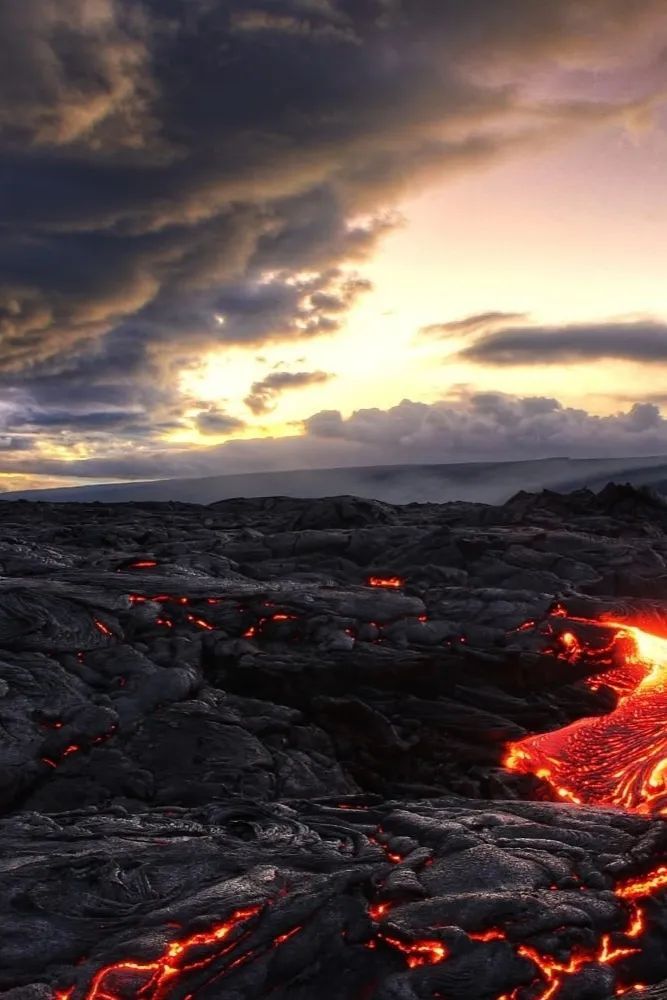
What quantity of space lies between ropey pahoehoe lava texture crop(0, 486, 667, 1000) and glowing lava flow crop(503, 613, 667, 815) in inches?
2.3

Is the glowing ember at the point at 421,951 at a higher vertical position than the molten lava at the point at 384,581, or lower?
lower

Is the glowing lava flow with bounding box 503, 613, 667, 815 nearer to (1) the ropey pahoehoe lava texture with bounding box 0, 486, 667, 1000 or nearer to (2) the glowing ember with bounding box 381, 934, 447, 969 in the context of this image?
(1) the ropey pahoehoe lava texture with bounding box 0, 486, 667, 1000

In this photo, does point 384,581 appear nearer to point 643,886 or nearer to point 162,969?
point 643,886

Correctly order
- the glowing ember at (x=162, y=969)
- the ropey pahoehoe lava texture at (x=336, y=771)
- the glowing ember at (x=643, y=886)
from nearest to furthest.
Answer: the glowing ember at (x=162, y=969) → the ropey pahoehoe lava texture at (x=336, y=771) → the glowing ember at (x=643, y=886)

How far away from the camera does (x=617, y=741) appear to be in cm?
1483

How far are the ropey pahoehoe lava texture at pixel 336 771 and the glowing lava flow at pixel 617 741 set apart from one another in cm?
6

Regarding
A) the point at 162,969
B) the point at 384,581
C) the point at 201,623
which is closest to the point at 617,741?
the point at 201,623

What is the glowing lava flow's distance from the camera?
12789mm

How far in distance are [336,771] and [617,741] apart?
5.57m

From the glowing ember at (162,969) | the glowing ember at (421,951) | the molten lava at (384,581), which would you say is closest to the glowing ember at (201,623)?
the molten lava at (384,581)

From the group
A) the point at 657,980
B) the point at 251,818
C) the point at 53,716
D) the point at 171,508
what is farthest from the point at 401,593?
the point at 171,508

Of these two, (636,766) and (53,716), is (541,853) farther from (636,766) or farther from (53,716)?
(53,716)

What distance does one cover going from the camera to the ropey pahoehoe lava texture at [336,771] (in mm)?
6590

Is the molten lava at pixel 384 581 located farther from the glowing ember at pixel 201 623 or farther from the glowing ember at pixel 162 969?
the glowing ember at pixel 162 969
